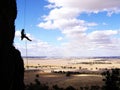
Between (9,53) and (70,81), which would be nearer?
(9,53)

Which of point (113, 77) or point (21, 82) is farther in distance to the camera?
point (113, 77)

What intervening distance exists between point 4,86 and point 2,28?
11.9 feet

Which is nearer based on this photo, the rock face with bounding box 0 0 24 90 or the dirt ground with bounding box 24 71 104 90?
the rock face with bounding box 0 0 24 90

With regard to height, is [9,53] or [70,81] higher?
[9,53]

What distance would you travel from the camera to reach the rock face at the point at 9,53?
71.4 feet

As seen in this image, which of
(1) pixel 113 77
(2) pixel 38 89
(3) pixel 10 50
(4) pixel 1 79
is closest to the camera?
(4) pixel 1 79

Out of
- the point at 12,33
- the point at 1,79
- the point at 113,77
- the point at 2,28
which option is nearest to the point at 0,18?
the point at 2,28

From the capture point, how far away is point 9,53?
2278 centimetres

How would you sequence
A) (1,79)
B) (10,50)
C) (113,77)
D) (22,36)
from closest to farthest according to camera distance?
(1,79)
(10,50)
(22,36)
(113,77)

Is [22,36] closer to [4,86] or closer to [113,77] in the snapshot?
[4,86]

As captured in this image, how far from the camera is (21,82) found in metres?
24.3

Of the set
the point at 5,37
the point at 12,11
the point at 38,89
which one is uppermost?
the point at 12,11

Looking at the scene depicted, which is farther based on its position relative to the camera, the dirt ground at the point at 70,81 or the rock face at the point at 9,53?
the dirt ground at the point at 70,81

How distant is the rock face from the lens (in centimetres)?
2177
